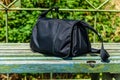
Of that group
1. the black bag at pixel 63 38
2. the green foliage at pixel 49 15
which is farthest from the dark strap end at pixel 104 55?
the green foliage at pixel 49 15

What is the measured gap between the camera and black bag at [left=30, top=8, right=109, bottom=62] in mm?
→ 2600

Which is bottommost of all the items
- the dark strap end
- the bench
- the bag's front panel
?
the bench

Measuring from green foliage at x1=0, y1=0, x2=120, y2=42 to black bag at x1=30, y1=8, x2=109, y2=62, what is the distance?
112 centimetres

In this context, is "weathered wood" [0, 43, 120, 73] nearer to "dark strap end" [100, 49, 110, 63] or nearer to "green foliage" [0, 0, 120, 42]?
"dark strap end" [100, 49, 110, 63]

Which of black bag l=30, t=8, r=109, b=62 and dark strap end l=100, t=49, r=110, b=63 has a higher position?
black bag l=30, t=8, r=109, b=62

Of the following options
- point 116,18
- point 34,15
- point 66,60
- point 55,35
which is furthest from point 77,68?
point 116,18

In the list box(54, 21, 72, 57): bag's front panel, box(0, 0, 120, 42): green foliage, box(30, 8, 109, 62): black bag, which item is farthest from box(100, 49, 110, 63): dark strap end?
box(0, 0, 120, 42): green foliage

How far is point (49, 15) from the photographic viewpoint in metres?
3.89

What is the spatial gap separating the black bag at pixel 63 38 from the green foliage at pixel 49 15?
112 cm

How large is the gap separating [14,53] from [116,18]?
181 cm

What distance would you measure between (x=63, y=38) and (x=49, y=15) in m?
1.33

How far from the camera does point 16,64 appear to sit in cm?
254

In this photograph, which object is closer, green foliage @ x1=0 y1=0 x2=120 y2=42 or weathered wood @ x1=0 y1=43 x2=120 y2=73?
weathered wood @ x1=0 y1=43 x2=120 y2=73

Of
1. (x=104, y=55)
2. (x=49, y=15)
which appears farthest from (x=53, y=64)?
(x=49, y=15)
